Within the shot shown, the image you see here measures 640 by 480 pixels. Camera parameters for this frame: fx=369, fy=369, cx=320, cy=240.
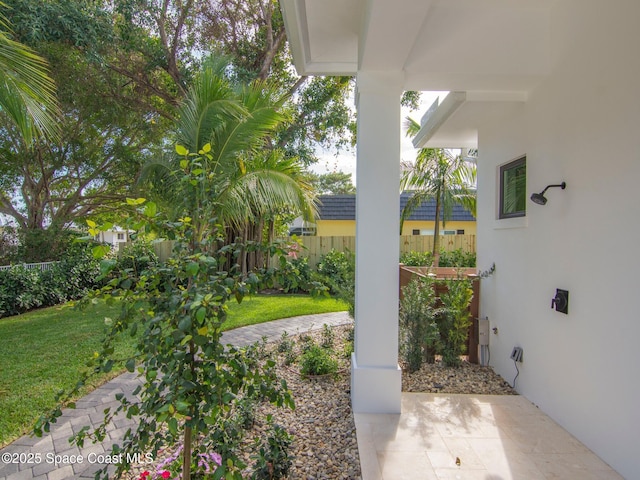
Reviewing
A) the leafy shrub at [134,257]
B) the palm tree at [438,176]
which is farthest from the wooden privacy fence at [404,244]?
the leafy shrub at [134,257]

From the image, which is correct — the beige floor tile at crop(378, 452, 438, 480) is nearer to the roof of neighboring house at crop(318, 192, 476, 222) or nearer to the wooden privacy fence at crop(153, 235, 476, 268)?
the wooden privacy fence at crop(153, 235, 476, 268)

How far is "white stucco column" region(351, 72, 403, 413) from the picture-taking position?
10.6 ft

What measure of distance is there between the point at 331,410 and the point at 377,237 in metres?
1.64

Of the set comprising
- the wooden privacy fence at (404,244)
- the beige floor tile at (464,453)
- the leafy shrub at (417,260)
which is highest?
the wooden privacy fence at (404,244)

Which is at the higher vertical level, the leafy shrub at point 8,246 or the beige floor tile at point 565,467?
the leafy shrub at point 8,246

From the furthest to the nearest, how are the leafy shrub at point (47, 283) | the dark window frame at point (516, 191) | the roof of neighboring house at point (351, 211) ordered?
the roof of neighboring house at point (351, 211)
the leafy shrub at point (47, 283)
the dark window frame at point (516, 191)

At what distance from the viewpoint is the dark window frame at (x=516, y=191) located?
3.93 m

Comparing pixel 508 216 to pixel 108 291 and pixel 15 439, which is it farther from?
pixel 15 439

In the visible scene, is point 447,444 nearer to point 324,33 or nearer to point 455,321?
point 455,321

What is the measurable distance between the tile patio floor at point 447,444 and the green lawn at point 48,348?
0.40m

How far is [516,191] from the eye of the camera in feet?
13.6

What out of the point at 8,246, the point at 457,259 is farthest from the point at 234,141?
the point at 8,246

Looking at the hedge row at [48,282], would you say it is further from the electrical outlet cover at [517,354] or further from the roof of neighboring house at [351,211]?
the roof of neighboring house at [351,211]

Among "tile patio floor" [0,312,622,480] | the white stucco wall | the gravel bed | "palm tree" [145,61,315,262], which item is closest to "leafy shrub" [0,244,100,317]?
"palm tree" [145,61,315,262]
